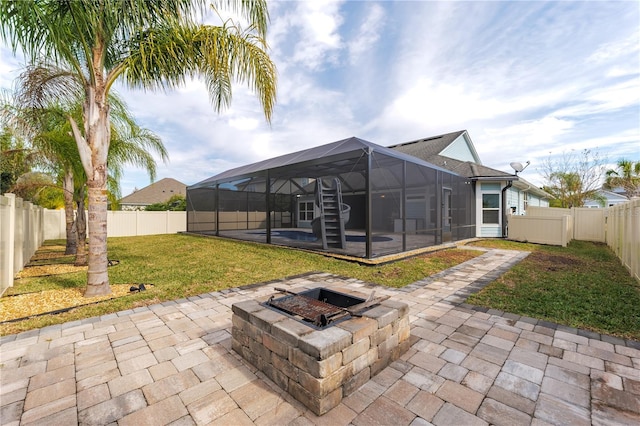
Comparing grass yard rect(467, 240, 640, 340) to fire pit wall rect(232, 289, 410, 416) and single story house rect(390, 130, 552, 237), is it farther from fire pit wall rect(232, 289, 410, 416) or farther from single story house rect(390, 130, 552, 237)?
single story house rect(390, 130, 552, 237)

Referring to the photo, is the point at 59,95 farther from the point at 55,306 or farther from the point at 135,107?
the point at 55,306

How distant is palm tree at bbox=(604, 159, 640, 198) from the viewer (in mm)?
15578

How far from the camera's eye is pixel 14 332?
2.62 metres

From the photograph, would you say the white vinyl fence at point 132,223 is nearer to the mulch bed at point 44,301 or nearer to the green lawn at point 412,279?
the green lawn at point 412,279

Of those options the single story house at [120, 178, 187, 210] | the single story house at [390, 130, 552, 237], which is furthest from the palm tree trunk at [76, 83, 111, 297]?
the single story house at [120, 178, 187, 210]

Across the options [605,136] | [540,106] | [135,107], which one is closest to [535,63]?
[540,106]

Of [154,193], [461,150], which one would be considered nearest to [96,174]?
[461,150]

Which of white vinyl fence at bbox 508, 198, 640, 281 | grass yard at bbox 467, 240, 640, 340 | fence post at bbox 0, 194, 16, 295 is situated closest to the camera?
grass yard at bbox 467, 240, 640, 340

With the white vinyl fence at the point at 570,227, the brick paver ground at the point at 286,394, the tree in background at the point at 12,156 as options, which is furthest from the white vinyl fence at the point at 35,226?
the white vinyl fence at the point at 570,227

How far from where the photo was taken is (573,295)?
3814 mm

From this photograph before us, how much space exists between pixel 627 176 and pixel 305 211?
20.1 metres

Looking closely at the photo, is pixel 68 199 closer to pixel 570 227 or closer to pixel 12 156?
pixel 12 156

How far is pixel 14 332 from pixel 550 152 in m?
23.2

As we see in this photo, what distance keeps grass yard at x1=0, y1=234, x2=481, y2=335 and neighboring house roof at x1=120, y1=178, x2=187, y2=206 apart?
21.6 m
